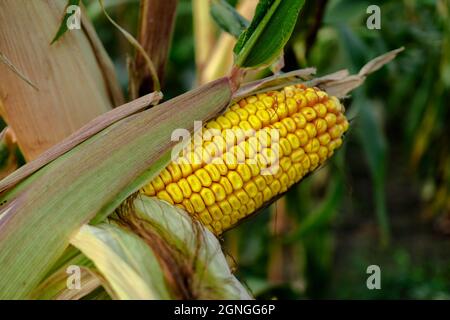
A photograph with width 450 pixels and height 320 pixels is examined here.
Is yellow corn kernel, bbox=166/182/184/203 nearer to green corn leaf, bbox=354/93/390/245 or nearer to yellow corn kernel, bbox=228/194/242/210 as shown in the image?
yellow corn kernel, bbox=228/194/242/210

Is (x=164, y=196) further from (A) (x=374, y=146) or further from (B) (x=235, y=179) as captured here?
(A) (x=374, y=146)

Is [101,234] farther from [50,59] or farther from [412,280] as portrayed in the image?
[412,280]

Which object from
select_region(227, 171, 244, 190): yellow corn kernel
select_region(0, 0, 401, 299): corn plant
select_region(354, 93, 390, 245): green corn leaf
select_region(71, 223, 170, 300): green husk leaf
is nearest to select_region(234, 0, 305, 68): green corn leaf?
select_region(0, 0, 401, 299): corn plant

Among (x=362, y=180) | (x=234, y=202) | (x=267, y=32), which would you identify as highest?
(x=267, y=32)

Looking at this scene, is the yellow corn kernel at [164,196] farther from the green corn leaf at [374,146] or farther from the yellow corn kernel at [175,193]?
the green corn leaf at [374,146]

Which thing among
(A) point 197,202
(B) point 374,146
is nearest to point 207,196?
(A) point 197,202
